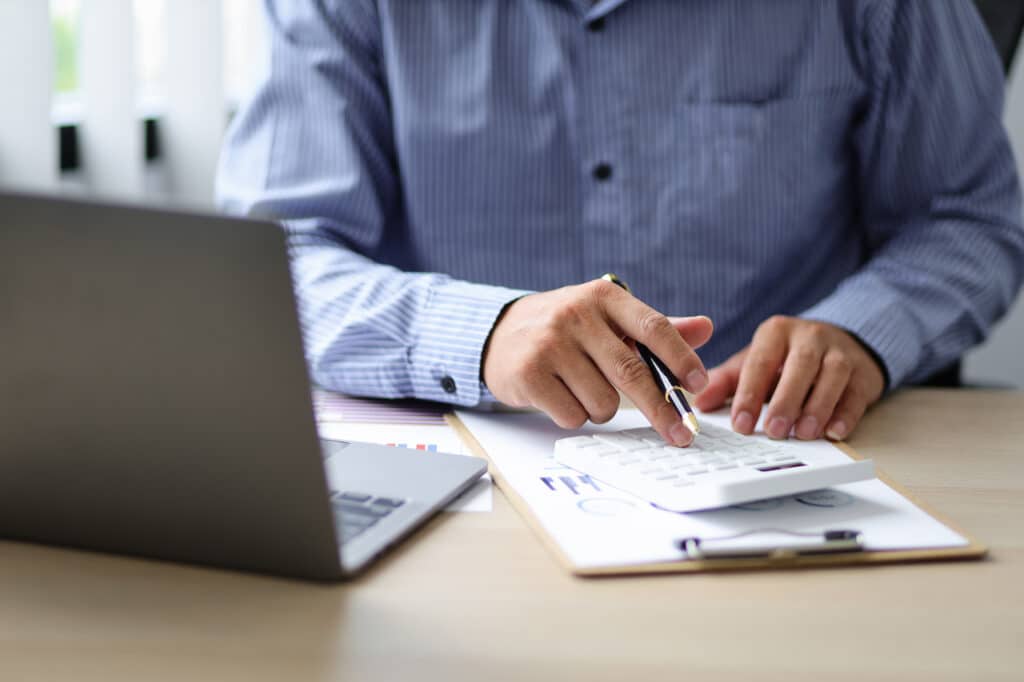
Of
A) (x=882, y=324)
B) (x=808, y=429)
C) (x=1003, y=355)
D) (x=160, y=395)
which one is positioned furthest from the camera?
(x=1003, y=355)

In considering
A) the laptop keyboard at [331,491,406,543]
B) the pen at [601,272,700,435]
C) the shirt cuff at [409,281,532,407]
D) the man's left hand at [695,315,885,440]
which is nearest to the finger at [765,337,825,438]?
the man's left hand at [695,315,885,440]

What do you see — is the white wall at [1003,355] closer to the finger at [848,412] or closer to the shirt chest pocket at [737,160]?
the shirt chest pocket at [737,160]

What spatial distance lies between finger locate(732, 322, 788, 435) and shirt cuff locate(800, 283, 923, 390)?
94mm

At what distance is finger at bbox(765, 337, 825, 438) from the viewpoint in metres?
0.91

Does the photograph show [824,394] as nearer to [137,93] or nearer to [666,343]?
[666,343]

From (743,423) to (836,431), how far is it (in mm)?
75

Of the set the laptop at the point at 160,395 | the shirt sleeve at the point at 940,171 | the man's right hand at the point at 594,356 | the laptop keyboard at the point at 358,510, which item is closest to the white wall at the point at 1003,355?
the shirt sleeve at the point at 940,171

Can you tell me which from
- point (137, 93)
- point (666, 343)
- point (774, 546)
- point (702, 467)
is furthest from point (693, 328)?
point (137, 93)

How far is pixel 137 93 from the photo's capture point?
179cm

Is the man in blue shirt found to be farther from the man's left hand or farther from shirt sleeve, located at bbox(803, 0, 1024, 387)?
the man's left hand

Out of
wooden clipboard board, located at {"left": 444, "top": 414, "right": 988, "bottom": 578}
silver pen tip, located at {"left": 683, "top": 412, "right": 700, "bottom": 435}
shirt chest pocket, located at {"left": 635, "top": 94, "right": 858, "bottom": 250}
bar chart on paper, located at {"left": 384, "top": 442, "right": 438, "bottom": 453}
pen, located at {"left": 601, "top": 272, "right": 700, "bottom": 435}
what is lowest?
bar chart on paper, located at {"left": 384, "top": 442, "right": 438, "bottom": 453}

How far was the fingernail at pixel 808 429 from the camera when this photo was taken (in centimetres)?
91

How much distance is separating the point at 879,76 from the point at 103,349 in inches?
40.6

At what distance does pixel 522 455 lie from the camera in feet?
2.77
